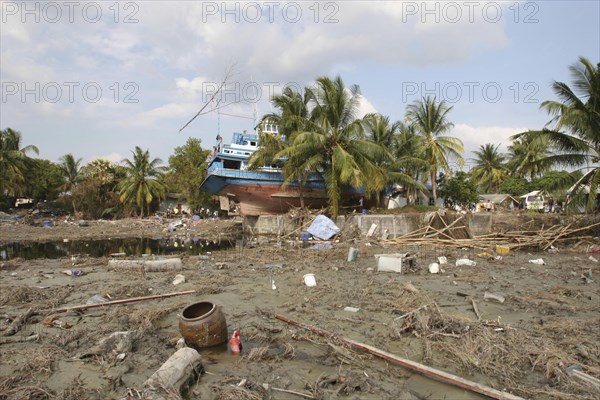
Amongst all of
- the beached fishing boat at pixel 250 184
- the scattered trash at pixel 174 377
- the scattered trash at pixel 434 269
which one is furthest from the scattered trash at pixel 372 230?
the scattered trash at pixel 174 377

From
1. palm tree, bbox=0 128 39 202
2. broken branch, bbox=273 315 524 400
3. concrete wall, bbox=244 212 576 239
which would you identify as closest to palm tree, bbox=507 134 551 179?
concrete wall, bbox=244 212 576 239

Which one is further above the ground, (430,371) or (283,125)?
(283,125)

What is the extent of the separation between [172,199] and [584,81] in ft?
150

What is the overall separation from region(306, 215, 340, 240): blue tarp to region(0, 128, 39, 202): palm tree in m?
31.0

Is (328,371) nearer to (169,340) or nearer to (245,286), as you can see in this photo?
(169,340)

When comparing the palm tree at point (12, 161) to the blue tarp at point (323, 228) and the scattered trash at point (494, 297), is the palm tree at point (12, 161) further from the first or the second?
the scattered trash at point (494, 297)

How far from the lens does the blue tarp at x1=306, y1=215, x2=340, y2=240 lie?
2020 centimetres

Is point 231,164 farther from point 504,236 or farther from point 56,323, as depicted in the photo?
point 56,323

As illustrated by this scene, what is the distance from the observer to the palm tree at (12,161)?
Answer: 36116 millimetres

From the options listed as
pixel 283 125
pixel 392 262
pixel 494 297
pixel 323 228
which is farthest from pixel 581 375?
pixel 283 125

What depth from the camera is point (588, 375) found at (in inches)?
161

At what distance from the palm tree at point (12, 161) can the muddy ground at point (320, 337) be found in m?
31.9

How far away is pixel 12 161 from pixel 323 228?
33.3 metres

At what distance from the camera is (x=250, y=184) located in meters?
26.2
